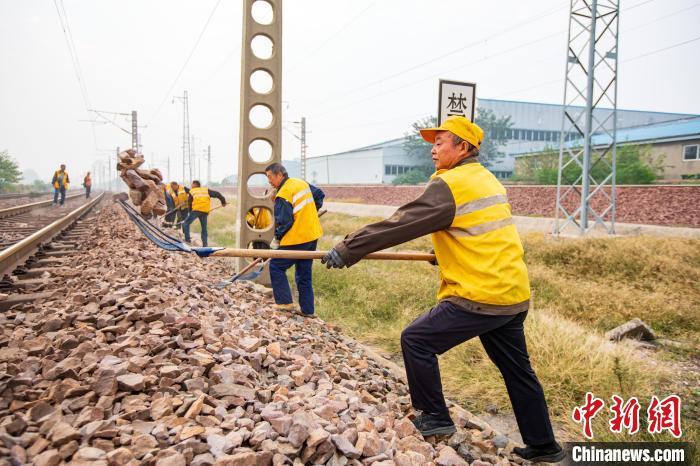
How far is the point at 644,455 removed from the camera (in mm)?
2979

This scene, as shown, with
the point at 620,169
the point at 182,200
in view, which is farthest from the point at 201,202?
the point at 620,169

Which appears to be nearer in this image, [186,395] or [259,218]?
[186,395]

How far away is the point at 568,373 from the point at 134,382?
3.56 m

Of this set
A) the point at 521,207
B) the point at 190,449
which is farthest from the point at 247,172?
the point at 521,207

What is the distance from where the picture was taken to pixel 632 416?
3.29 m

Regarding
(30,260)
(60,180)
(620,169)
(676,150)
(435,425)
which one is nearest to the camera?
(435,425)

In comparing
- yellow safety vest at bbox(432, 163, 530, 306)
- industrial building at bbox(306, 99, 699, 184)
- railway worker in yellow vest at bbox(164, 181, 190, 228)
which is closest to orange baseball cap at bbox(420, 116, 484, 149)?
yellow safety vest at bbox(432, 163, 530, 306)

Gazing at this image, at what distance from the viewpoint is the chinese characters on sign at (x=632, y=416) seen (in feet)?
10.5

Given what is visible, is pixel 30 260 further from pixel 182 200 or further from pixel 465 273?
pixel 182 200

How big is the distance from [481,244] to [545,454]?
1.44 meters

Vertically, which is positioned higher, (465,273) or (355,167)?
(355,167)

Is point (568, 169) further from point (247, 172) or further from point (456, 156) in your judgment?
point (456, 156)

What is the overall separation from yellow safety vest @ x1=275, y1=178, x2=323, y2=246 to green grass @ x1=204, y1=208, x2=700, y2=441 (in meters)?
1.37
